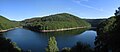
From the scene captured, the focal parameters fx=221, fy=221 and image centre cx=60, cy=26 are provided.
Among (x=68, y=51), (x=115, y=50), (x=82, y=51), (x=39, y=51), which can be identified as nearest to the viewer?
(x=115, y=50)

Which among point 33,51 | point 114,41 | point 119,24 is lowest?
point 33,51

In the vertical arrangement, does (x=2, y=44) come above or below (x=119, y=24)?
below

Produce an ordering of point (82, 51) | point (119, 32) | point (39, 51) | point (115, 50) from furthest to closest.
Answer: point (39, 51) → point (82, 51) → point (119, 32) → point (115, 50)

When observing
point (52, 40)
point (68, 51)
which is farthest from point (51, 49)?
point (68, 51)

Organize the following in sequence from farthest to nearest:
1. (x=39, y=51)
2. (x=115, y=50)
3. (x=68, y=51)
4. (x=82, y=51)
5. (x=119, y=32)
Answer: (x=39, y=51)
(x=68, y=51)
(x=82, y=51)
(x=119, y=32)
(x=115, y=50)

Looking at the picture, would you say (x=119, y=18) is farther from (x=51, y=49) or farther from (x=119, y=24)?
(x=51, y=49)

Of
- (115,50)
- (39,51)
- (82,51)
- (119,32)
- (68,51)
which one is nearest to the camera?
(115,50)

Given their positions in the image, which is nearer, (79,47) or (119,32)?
(119,32)

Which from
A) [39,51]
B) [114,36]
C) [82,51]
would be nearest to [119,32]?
[114,36]

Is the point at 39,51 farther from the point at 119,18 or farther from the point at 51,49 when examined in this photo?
the point at 119,18
